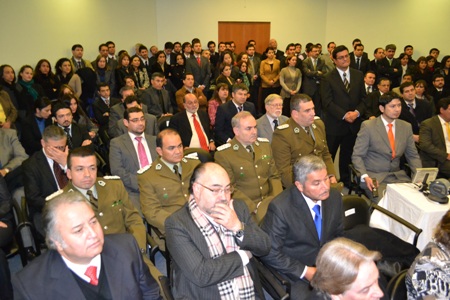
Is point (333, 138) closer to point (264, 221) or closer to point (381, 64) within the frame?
point (264, 221)

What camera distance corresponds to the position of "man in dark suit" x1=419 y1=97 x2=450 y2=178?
4.75 meters

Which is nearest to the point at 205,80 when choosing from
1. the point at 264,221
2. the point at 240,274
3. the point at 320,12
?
the point at 320,12

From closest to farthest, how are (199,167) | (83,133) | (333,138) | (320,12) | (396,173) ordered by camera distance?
1. (199,167)
2. (396,173)
3. (83,133)
4. (333,138)
5. (320,12)

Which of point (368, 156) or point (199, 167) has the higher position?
point (199, 167)

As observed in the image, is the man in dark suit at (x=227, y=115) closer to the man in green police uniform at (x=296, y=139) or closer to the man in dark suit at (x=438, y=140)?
the man in green police uniform at (x=296, y=139)

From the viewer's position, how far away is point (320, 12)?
12.4m

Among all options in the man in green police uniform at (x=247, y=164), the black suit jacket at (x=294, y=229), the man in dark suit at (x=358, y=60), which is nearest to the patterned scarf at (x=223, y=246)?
the black suit jacket at (x=294, y=229)

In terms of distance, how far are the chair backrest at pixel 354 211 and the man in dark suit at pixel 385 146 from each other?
1058 millimetres

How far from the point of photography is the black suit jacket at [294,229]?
265cm

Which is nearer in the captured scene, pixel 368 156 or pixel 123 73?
pixel 368 156

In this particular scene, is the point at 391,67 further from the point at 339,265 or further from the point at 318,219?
the point at 339,265

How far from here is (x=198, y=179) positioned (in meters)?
2.42

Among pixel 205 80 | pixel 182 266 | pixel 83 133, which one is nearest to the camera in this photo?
pixel 182 266

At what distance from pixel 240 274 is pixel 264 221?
2.04 feet
